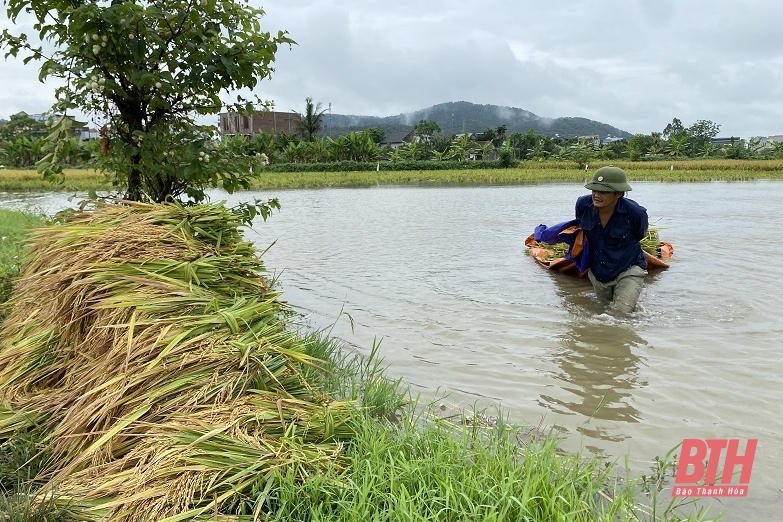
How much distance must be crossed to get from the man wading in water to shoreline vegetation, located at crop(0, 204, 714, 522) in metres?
2.90

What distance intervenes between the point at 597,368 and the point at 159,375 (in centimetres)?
302

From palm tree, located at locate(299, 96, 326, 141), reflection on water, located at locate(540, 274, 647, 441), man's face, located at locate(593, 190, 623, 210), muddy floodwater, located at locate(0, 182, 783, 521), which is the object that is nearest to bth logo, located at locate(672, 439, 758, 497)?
muddy floodwater, located at locate(0, 182, 783, 521)

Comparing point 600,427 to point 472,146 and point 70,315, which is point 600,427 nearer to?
point 70,315

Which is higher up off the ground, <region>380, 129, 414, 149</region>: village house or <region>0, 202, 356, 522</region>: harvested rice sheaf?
<region>380, 129, 414, 149</region>: village house

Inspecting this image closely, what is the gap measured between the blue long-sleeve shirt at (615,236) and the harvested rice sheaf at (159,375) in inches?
140

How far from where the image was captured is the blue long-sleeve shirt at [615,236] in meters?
5.30

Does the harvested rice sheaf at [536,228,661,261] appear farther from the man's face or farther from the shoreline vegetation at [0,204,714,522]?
the shoreline vegetation at [0,204,714,522]

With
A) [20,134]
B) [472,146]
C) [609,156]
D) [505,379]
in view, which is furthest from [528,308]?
[472,146]

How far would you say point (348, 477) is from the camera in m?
2.00

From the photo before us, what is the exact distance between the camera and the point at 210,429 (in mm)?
2023

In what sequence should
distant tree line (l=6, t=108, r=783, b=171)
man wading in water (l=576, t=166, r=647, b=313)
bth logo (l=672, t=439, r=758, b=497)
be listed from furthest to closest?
1. distant tree line (l=6, t=108, r=783, b=171)
2. man wading in water (l=576, t=166, r=647, b=313)
3. bth logo (l=672, t=439, r=758, b=497)

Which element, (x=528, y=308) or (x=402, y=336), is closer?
(x=402, y=336)

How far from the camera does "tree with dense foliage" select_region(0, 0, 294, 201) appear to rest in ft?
12.1

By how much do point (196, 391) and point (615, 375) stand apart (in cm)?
288
